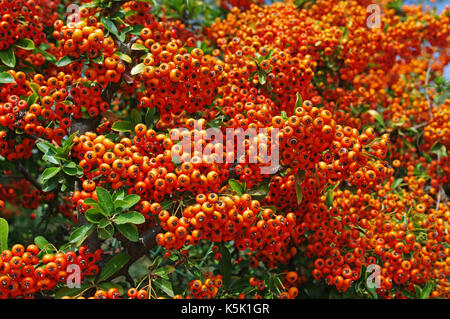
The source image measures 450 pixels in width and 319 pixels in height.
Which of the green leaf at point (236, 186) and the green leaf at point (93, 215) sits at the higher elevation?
the green leaf at point (236, 186)

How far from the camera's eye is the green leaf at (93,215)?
2684 mm

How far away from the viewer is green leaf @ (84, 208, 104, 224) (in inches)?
106

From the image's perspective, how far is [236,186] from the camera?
2879mm

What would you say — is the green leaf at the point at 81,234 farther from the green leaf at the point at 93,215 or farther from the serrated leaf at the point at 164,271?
the serrated leaf at the point at 164,271

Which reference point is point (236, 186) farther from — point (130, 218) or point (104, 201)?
point (104, 201)

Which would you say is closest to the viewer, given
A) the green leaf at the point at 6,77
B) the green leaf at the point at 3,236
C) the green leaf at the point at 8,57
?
the green leaf at the point at 3,236

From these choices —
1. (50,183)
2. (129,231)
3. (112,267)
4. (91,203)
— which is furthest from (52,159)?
(112,267)

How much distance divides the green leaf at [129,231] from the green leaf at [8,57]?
2076 millimetres

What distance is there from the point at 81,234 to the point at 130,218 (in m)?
→ 0.45

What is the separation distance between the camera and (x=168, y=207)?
9.22 ft

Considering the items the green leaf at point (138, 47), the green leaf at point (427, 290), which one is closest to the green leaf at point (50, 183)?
the green leaf at point (138, 47)

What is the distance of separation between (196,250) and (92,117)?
9.21ft

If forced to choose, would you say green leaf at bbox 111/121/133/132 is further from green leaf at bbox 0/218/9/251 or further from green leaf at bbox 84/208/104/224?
green leaf at bbox 0/218/9/251
